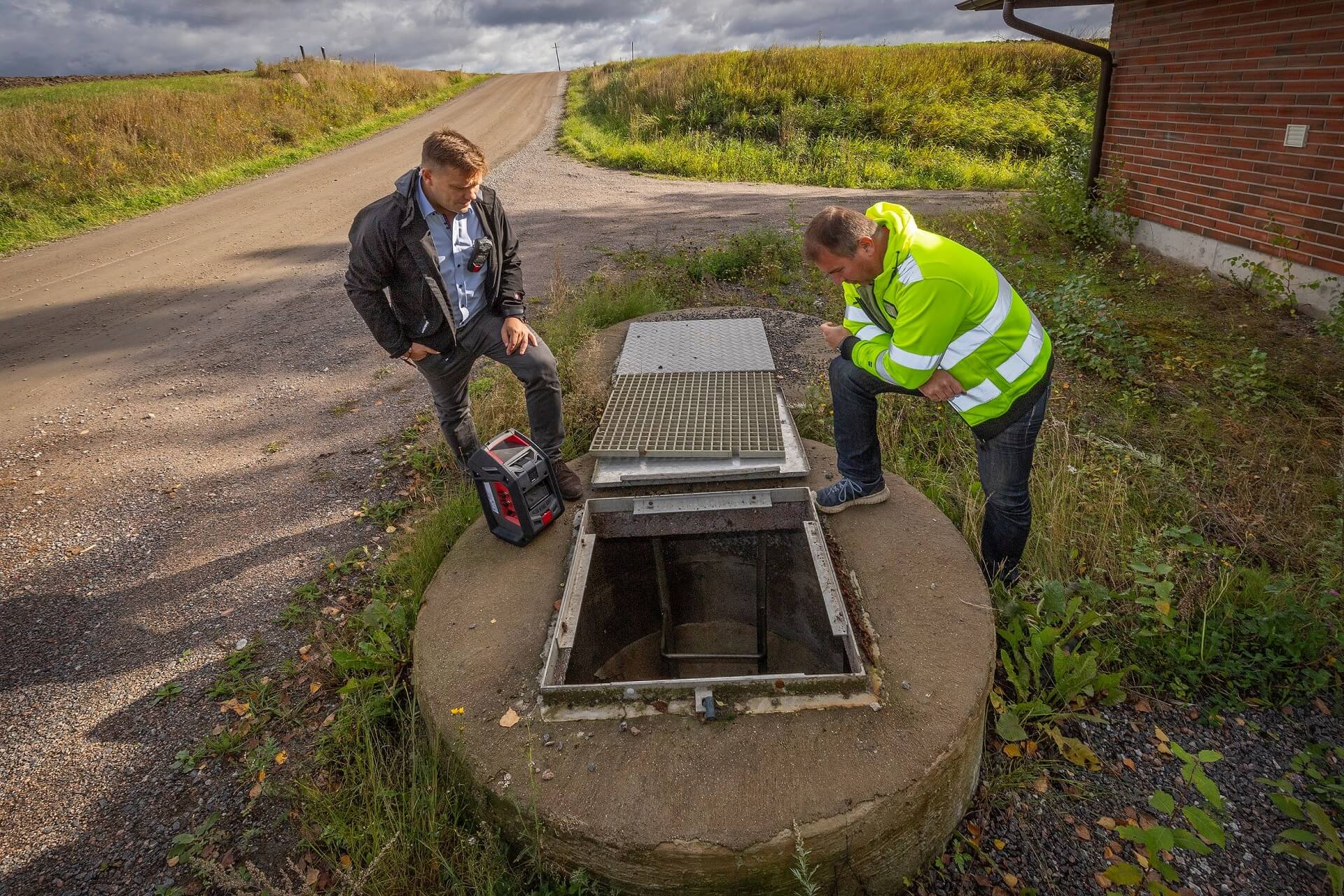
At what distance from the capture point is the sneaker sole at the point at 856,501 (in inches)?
115

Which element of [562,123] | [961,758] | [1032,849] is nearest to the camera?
[961,758]

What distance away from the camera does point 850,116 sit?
49.5 ft

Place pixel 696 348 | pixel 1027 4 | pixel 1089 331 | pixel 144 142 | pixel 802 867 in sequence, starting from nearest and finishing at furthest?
pixel 802 867, pixel 696 348, pixel 1089 331, pixel 1027 4, pixel 144 142

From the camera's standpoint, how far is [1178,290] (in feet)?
19.4

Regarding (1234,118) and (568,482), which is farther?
(1234,118)

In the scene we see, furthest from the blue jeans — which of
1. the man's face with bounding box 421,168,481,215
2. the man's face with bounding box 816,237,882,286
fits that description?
the man's face with bounding box 421,168,481,215

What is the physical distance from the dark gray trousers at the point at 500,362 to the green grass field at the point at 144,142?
8.96 m

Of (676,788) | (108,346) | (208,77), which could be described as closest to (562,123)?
(208,77)

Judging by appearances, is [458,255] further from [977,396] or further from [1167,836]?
[1167,836]

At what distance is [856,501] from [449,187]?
205 centimetres

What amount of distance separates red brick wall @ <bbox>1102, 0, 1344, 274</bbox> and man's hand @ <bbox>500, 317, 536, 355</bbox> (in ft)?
18.5

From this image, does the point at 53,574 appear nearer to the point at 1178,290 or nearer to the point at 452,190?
the point at 452,190

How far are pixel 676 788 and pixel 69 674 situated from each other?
2.55 meters

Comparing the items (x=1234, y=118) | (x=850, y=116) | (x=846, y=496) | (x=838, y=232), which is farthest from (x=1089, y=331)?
(x=850, y=116)
